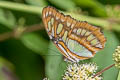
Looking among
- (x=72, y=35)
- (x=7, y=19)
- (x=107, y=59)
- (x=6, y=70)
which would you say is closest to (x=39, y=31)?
(x=7, y=19)

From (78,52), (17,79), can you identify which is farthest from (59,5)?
(78,52)

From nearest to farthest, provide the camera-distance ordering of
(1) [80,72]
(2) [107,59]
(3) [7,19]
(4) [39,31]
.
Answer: (1) [80,72] < (2) [107,59] < (3) [7,19] < (4) [39,31]

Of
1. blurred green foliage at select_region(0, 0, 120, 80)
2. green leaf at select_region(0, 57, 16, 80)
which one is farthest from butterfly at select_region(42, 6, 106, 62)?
green leaf at select_region(0, 57, 16, 80)

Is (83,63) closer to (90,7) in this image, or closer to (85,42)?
(85,42)

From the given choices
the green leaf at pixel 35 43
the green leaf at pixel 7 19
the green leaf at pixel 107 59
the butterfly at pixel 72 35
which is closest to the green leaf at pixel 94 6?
the green leaf at pixel 107 59

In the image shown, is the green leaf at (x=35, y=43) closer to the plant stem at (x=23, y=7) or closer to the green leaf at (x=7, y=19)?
the green leaf at (x=7, y=19)

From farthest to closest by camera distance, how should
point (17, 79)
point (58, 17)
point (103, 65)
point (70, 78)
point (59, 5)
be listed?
point (17, 79) < point (59, 5) < point (103, 65) < point (58, 17) < point (70, 78)

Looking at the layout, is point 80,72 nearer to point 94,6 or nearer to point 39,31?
point 94,6
